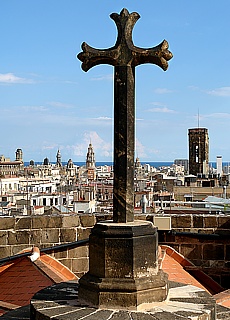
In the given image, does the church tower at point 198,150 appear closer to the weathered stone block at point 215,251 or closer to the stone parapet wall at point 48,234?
the weathered stone block at point 215,251

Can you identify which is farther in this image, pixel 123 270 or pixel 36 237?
pixel 36 237

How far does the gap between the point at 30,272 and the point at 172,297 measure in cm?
306

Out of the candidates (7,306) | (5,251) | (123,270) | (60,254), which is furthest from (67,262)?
(123,270)

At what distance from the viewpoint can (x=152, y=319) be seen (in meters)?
3.71

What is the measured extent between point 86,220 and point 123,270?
155 inches

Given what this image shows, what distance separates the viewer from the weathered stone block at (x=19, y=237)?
782 centimetres

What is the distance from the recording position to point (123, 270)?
405cm

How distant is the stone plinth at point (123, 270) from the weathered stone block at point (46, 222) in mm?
3727

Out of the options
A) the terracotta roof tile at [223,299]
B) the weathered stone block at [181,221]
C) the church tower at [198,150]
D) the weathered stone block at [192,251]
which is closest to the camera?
the terracotta roof tile at [223,299]

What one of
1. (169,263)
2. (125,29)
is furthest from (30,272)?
(125,29)

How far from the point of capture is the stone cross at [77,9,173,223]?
14.2 feet

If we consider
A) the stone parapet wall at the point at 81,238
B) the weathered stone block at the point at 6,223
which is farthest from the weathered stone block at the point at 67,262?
the weathered stone block at the point at 6,223

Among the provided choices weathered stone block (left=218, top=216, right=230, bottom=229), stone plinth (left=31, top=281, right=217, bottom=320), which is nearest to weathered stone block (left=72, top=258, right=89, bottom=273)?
weathered stone block (left=218, top=216, right=230, bottom=229)

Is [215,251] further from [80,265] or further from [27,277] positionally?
[27,277]
